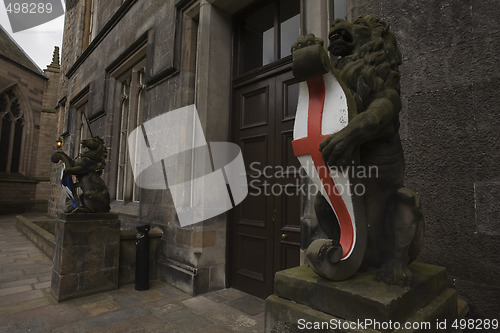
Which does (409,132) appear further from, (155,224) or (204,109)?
(155,224)

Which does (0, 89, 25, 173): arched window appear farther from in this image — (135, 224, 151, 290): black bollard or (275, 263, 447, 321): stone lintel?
(275, 263, 447, 321): stone lintel

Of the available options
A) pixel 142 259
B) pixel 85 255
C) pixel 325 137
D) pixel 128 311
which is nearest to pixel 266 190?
pixel 142 259

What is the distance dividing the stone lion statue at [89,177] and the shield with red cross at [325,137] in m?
3.44

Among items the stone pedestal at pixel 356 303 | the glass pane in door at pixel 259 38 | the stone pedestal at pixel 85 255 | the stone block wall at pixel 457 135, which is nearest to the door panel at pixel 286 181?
the glass pane in door at pixel 259 38

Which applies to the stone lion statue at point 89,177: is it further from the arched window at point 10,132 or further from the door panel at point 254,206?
the arched window at point 10,132

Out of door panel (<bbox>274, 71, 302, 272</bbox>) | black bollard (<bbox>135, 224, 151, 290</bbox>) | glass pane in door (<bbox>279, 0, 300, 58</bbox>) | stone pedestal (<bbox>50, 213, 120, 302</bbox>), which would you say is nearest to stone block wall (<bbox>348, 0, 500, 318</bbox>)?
door panel (<bbox>274, 71, 302, 272</bbox>)

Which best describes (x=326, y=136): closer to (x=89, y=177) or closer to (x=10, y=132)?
(x=89, y=177)

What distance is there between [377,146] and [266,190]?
239cm

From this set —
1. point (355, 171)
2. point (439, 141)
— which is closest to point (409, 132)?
point (439, 141)

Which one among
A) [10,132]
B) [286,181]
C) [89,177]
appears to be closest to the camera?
[286,181]

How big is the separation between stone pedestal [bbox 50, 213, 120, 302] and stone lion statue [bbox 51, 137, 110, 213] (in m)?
0.16

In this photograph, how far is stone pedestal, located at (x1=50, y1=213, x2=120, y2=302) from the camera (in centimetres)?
349

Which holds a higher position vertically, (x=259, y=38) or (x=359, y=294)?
(x=259, y=38)

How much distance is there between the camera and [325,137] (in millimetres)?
1229
